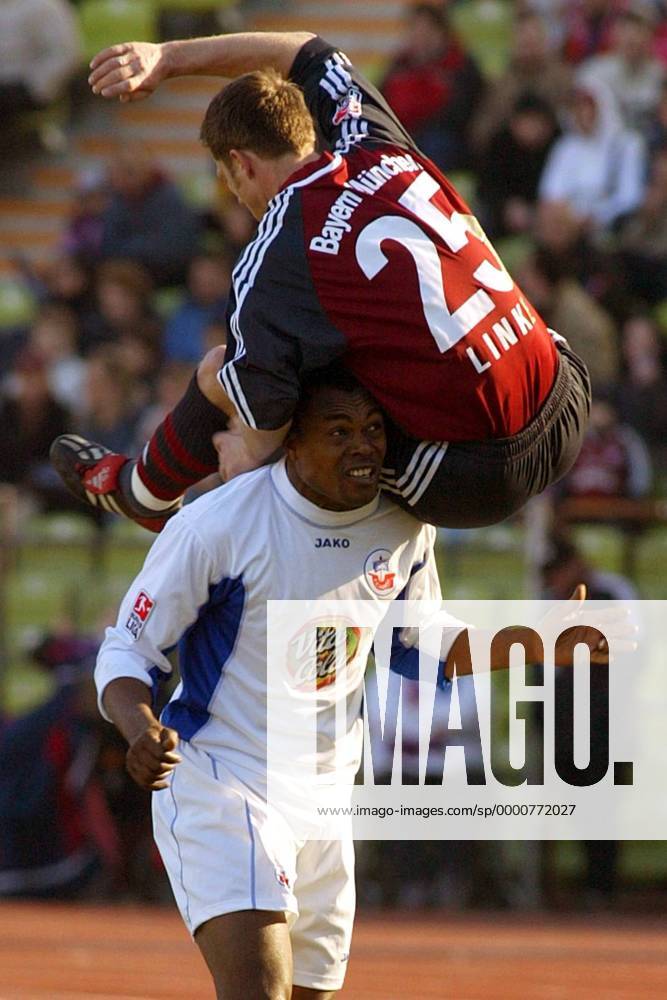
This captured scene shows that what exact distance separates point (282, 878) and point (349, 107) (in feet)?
5.89

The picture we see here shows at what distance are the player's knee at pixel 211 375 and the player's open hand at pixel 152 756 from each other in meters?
1.17

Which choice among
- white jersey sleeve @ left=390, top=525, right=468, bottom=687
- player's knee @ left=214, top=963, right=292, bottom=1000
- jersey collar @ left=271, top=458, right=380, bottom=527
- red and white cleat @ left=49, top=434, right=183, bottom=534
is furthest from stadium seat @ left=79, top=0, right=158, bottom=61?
player's knee @ left=214, top=963, right=292, bottom=1000

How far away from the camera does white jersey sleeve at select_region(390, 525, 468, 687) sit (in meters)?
4.15

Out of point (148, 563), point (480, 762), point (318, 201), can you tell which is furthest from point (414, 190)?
point (480, 762)

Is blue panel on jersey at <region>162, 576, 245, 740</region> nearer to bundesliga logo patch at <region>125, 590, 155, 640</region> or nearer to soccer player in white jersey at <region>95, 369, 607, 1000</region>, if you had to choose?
soccer player in white jersey at <region>95, 369, 607, 1000</region>

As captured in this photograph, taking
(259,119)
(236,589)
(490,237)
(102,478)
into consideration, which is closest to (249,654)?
(236,589)

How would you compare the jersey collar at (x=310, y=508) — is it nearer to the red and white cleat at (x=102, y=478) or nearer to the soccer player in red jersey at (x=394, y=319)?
the soccer player in red jersey at (x=394, y=319)

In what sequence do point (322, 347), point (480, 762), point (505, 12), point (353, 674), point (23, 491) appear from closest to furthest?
point (322, 347) → point (353, 674) → point (480, 762) → point (23, 491) → point (505, 12)

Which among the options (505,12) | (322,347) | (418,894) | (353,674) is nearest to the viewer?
(322,347)

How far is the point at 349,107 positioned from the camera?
414 cm

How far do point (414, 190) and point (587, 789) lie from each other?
5834mm

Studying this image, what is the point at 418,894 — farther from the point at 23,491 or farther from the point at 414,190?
the point at 414,190

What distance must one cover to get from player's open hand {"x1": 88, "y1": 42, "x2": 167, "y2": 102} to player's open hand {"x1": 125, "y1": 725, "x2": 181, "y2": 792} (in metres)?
1.66

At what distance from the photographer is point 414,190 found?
389 cm
